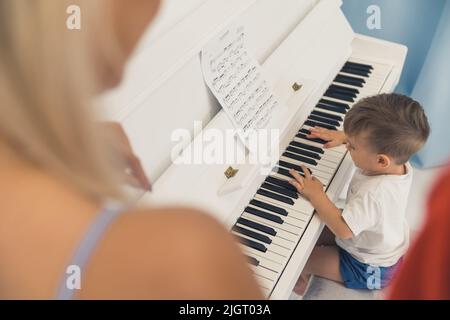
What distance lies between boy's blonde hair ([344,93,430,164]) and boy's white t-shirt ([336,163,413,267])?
0.31ft

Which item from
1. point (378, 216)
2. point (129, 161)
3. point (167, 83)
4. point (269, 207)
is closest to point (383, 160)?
point (378, 216)

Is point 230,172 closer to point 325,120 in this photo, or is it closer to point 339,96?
point 325,120

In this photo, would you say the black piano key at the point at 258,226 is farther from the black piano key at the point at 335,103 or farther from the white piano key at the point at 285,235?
the black piano key at the point at 335,103

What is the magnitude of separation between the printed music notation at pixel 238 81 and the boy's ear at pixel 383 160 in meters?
0.37

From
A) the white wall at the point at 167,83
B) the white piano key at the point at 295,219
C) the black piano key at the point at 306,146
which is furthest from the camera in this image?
the black piano key at the point at 306,146

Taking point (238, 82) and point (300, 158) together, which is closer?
point (238, 82)

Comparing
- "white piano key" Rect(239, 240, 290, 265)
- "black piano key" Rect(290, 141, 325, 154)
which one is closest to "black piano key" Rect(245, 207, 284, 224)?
"white piano key" Rect(239, 240, 290, 265)

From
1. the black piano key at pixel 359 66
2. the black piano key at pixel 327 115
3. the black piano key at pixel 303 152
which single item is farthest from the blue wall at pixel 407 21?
the black piano key at pixel 303 152

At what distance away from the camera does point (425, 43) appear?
8.63 ft

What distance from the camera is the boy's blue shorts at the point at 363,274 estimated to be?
1821mm

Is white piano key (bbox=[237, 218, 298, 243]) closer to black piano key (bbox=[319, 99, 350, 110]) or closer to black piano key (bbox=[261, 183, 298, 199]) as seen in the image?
black piano key (bbox=[261, 183, 298, 199])

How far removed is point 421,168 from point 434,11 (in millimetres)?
794

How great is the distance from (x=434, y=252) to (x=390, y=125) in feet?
3.82

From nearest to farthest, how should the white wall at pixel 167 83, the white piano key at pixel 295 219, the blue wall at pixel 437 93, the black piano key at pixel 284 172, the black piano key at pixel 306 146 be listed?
the white wall at pixel 167 83 → the white piano key at pixel 295 219 → the black piano key at pixel 284 172 → the black piano key at pixel 306 146 → the blue wall at pixel 437 93
